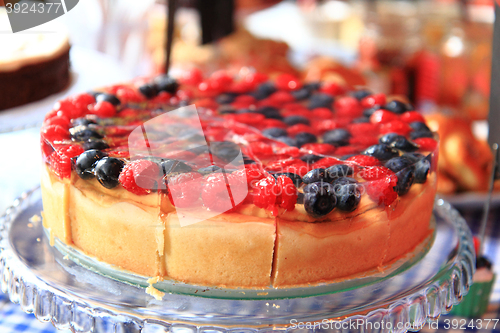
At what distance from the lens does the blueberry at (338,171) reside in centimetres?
102

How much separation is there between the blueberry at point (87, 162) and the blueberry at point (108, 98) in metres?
0.39

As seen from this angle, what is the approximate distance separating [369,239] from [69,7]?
919 mm

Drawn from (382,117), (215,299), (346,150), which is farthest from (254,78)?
(215,299)

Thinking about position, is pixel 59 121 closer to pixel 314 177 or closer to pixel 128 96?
pixel 128 96

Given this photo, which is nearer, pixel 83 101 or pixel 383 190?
pixel 383 190

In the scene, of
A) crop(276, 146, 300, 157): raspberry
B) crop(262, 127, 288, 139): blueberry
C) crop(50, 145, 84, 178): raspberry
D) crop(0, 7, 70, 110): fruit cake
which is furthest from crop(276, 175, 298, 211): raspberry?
crop(0, 7, 70, 110): fruit cake

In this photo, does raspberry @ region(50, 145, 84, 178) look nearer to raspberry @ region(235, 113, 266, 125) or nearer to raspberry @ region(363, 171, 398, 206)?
raspberry @ region(235, 113, 266, 125)

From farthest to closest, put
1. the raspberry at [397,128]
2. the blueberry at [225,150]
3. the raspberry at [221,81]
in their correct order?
the raspberry at [221,81], the raspberry at [397,128], the blueberry at [225,150]

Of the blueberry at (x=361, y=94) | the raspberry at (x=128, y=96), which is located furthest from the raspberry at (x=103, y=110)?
the blueberry at (x=361, y=94)

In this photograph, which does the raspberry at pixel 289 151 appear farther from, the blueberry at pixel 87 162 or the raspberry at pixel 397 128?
the blueberry at pixel 87 162

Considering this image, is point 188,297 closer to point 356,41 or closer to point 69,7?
point 69,7

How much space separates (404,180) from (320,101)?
0.57 meters

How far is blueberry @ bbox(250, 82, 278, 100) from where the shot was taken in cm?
162

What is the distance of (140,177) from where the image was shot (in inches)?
38.2
